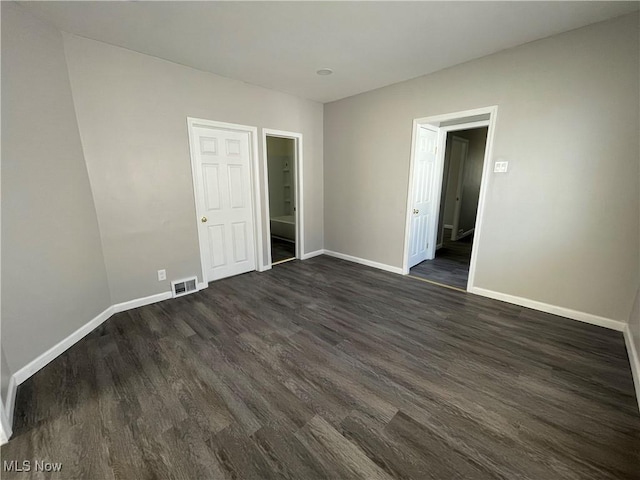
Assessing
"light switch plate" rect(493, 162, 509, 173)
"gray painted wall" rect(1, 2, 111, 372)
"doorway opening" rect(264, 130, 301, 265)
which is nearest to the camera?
"gray painted wall" rect(1, 2, 111, 372)

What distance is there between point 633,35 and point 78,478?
15.7 feet

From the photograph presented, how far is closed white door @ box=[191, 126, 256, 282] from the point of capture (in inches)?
133

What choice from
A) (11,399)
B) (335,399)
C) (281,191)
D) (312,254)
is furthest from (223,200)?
(281,191)

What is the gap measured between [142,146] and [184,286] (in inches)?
66.3

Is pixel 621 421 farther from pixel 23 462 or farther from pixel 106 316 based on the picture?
pixel 106 316

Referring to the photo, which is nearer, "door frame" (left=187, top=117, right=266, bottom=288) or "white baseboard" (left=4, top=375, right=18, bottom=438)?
"white baseboard" (left=4, top=375, right=18, bottom=438)

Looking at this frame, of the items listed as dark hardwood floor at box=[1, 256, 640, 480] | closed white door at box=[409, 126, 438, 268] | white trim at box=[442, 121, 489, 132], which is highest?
white trim at box=[442, 121, 489, 132]

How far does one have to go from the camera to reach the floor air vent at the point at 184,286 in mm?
3252

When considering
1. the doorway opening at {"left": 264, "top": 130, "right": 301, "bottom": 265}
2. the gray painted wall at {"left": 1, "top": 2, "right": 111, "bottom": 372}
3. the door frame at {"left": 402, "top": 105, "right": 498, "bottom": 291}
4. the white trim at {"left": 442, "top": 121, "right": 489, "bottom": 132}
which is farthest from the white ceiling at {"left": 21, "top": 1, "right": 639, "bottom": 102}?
the doorway opening at {"left": 264, "top": 130, "right": 301, "bottom": 265}

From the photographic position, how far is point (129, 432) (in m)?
1.53

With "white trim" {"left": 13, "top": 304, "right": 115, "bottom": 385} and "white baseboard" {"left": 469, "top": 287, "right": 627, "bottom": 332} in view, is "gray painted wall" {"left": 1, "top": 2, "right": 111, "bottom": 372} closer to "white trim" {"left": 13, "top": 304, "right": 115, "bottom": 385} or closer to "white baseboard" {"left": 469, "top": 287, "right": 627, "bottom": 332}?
"white trim" {"left": 13, "top": 304, "right": 115, "bottom": 385}

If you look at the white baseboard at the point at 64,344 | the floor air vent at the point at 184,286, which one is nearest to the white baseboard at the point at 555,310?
the floor air vent at the point at 184,286

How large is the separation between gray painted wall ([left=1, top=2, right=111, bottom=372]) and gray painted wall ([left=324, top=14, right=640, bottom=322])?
12.2 ft

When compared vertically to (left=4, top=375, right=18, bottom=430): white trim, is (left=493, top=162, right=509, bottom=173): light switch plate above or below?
above
